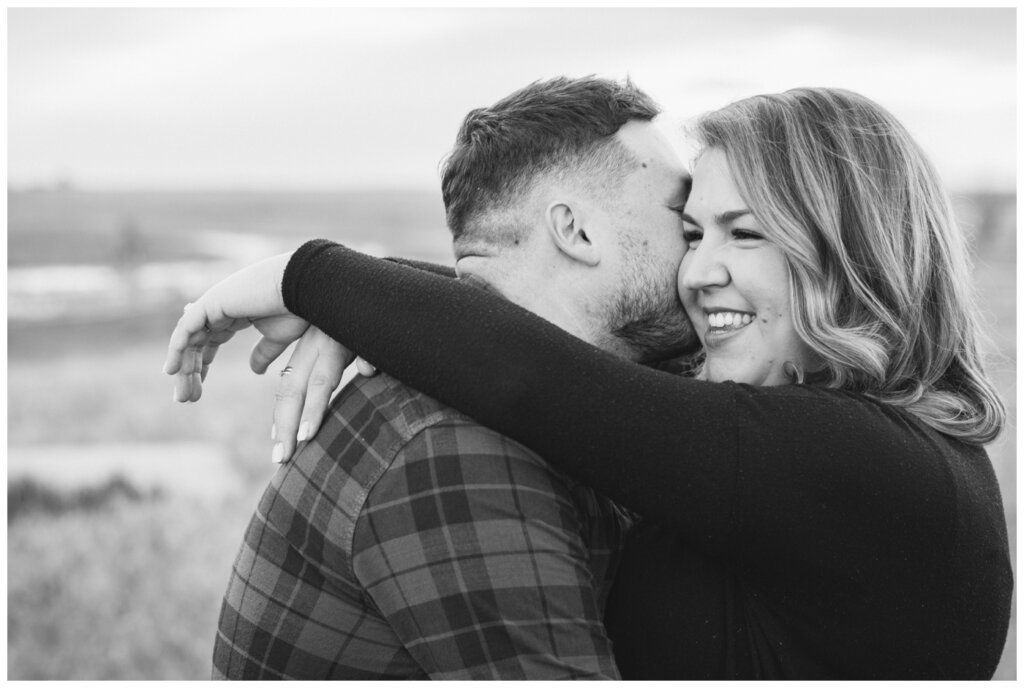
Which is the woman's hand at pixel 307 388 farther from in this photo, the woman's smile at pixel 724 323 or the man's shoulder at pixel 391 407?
the woman's smile at pixel 724 323

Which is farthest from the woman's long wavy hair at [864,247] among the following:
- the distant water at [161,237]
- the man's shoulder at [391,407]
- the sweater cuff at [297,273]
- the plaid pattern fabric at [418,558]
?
the distant water at [161,237]

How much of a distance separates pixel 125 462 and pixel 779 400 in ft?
27.3

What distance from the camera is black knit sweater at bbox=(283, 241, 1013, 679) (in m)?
1.75

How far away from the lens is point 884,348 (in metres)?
2.11

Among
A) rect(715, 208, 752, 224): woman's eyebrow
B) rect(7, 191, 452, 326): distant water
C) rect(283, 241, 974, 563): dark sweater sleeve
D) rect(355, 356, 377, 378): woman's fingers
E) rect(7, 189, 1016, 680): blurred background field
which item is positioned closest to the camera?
rect(283, 241, 974, 563): dark sweater sleeve

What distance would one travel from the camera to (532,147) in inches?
92.6

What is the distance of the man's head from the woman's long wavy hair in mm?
227

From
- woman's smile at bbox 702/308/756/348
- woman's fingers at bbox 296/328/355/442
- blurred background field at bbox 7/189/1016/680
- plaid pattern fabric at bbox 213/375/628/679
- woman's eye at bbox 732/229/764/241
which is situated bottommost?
blurred background field at bbox 7/189/1016/680

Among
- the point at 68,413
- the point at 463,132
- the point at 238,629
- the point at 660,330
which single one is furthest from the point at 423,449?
the point at 68,413

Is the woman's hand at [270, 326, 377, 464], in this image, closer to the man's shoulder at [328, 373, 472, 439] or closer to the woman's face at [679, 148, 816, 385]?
the man's shoulder at [328, 373, 472, 439]

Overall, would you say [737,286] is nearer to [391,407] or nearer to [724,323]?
[724,323]

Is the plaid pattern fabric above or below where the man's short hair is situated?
below

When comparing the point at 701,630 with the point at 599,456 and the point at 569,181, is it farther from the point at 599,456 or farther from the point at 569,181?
the point at 569,181

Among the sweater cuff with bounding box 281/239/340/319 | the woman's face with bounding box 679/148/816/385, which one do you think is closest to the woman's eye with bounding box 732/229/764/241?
the woman's face with bounding box 679/148/816/385
